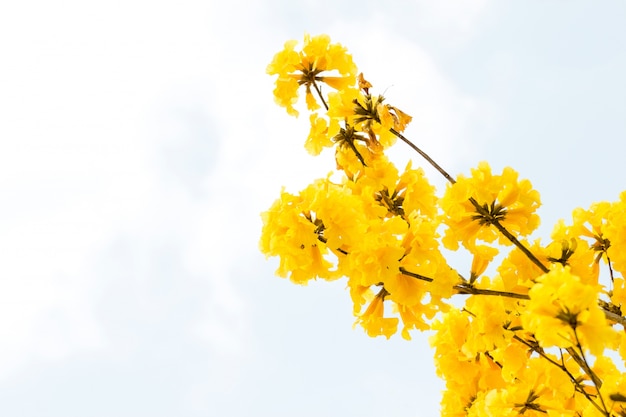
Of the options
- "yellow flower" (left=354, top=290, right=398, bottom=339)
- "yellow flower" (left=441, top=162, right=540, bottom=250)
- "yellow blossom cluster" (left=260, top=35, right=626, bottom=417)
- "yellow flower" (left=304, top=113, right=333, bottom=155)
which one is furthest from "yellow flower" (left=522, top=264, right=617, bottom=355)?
"yellow flower" (left=304, top=113, right=333, bottom=155)

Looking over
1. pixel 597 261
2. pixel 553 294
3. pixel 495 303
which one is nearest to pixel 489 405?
pixel 495 303

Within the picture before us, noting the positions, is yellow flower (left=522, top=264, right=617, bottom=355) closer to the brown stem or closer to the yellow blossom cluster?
the yellow blossom cluster

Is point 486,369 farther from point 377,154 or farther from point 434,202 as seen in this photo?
point 377,154

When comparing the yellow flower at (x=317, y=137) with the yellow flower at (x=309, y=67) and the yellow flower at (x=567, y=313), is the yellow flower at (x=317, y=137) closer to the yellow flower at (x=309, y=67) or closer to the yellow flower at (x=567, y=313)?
the yellow flower at (x=309, y=67)

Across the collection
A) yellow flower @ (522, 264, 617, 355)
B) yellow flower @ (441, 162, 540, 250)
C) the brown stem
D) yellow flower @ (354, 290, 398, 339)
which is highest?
the brown stem

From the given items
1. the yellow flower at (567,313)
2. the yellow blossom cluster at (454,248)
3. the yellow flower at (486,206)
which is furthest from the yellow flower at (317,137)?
the yellow flower at (567,313)

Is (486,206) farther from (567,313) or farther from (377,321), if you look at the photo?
(567,313)

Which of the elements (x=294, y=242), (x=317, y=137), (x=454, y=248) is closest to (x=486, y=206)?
(x=454, y=248)

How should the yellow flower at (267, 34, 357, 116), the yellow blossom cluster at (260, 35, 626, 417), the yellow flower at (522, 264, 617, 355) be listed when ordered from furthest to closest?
the yellow flower at (267, 34, 357, 116) < the yellow blossom cluster at (260, 35, 626, 417) < the yellow flower at (522, 264, 617, 355)
